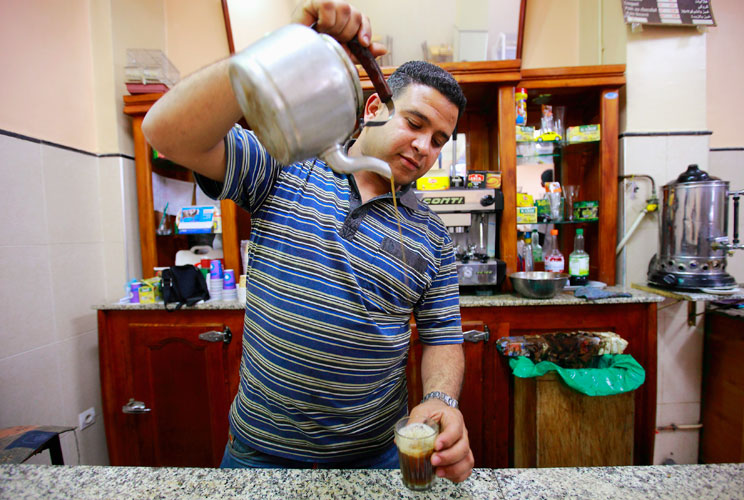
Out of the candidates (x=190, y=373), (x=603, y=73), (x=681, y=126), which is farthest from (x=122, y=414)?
(x=681, y=126)

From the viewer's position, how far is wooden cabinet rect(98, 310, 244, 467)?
1.80 metres

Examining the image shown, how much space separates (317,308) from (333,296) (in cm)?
5

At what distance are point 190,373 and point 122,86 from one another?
1788mm

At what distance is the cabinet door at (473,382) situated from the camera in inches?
69.3

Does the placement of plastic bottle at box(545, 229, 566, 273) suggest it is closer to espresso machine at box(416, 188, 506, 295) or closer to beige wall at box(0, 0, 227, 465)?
espresso machine at box(416, 188, 506, 295)

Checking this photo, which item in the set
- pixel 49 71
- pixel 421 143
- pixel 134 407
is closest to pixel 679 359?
pixel 421 143

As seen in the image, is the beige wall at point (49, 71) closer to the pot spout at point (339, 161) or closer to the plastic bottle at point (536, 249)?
the pot spout at point (339, 161)

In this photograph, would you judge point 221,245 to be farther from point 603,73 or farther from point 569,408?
point 603,73

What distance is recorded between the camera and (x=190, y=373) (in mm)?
1825

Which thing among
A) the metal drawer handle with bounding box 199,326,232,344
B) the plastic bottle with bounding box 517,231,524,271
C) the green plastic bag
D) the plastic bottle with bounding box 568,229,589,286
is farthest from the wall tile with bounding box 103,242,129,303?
the plastic bottle with bounding box 568,229,589,286

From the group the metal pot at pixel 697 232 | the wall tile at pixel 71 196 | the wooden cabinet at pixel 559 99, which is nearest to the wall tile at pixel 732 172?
the metal pot at pixel 697 232

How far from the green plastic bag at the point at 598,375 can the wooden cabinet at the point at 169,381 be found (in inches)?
58.3

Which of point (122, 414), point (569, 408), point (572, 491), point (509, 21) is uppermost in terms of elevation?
point (509, 21)

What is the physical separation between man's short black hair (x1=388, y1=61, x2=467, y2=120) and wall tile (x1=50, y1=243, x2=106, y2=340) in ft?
6.50
